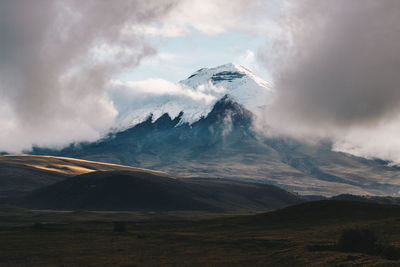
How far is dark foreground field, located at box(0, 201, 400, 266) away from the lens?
76.3 metres

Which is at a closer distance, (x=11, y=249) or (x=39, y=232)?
(x=11, y=249)

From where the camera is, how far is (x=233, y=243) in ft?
327

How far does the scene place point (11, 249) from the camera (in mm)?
99375

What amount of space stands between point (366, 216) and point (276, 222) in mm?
23106

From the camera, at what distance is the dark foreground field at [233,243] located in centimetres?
7631

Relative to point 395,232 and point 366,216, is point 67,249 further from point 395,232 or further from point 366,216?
point 366,216

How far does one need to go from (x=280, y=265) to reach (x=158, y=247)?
33402 mm

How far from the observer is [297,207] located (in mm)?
151625

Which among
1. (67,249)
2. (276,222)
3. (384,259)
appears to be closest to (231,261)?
(384,259)

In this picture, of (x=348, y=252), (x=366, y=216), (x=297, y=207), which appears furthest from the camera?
(x=297, y=207)

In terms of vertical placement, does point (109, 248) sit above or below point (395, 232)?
below

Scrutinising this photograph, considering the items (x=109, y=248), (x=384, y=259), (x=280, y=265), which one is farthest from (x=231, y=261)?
(x=109, y=248)

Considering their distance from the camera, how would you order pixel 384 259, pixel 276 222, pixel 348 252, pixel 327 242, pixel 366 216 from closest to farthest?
pixel 384 259 → pixel 348 252 → pixel 327 242 → pixel 366 216 → pixel 276 222

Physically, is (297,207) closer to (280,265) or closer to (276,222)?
(276,222)
